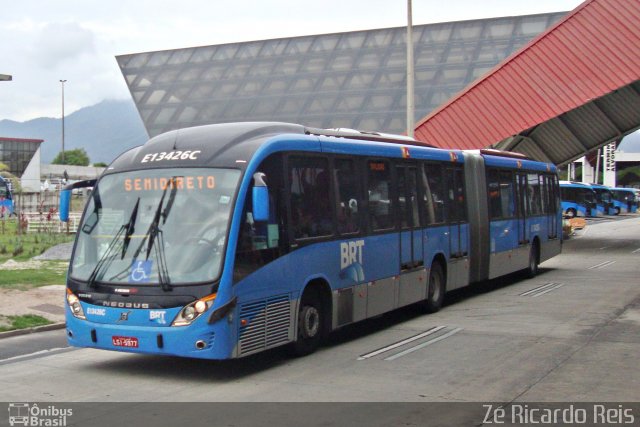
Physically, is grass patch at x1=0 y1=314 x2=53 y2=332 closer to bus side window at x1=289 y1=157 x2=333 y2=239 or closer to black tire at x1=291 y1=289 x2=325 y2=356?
black tire at x1=291 y1=289 x2=325 y2=356

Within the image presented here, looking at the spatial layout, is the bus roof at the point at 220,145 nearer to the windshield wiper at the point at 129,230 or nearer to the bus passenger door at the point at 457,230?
the windshield wiper at the point at 129,230

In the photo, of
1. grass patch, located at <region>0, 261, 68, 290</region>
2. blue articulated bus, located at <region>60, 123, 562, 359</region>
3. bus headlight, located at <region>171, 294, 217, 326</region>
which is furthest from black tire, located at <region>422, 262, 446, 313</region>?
grass patch, located at <region>0, 261, 68, 290</region>

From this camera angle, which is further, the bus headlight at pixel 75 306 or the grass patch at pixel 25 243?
the grass patch at pixel 25 243

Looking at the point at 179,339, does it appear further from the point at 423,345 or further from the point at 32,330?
the point at 32,330

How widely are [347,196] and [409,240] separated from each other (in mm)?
2391

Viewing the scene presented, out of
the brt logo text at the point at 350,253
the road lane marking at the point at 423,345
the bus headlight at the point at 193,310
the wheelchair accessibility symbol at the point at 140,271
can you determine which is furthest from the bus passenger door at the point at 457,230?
the wheelchair accessibility symbol at the point at 140,271

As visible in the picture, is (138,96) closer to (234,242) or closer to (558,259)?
(558,259)

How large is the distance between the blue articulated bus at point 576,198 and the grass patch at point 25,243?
4715cm

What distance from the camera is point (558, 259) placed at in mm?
28766

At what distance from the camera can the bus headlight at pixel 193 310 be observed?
30.9 feet

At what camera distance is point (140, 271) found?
32.0 feet

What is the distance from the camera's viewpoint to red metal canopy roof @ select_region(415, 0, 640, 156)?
85.7ft

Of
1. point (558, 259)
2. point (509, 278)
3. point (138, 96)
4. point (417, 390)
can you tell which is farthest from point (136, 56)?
point (417, 390)

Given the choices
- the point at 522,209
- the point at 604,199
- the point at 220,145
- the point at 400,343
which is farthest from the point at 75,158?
the point at 220,145
